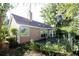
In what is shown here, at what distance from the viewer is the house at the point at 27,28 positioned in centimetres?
322

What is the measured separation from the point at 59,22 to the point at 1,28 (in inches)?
40.4

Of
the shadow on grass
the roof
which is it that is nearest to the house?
the roof

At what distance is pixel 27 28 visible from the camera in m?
3.25

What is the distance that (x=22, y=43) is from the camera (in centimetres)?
325

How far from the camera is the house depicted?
3225 millimetres

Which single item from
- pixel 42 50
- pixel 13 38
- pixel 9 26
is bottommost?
pixel 42 50

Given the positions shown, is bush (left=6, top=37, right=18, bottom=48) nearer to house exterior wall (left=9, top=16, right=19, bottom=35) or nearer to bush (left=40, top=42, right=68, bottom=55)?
house exterior wall (left=9, top=16, right=19, bottom=35)

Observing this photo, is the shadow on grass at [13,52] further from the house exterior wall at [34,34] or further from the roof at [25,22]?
the roof at [25,22]

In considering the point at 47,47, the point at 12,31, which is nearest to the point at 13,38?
the point at 12,31

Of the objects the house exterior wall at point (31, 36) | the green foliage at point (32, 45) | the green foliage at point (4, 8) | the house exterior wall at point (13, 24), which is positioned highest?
the green foliage at point (4, 8)

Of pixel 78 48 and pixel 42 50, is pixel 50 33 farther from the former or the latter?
pixel 78 48

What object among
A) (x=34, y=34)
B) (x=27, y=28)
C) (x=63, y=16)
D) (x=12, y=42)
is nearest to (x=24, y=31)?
(x=27, y=28)

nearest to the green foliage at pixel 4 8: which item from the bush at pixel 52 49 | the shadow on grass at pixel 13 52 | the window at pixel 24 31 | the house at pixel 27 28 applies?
the house at pixel 27 28

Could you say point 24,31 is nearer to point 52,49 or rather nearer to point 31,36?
point 31,36
